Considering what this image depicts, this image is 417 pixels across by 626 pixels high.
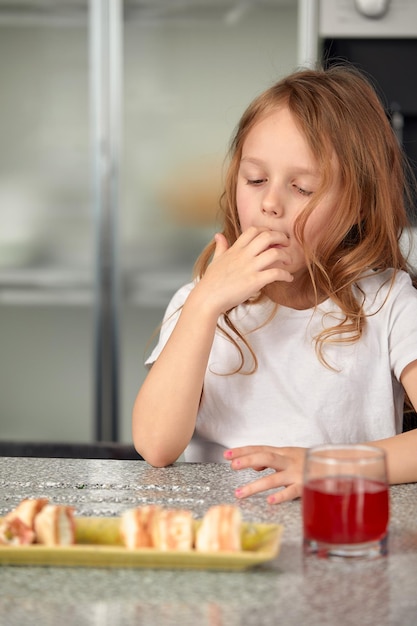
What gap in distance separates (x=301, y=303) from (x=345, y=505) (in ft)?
2.39

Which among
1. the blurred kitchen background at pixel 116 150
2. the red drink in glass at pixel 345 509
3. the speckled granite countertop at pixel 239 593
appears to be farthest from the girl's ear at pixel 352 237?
the blurred kitchen background at pixel 116 150

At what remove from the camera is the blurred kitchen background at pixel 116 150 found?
2971mm

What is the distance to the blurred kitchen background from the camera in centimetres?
297

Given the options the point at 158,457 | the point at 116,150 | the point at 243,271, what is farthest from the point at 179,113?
the point at 158,457

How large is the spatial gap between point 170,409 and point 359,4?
6.02 ft

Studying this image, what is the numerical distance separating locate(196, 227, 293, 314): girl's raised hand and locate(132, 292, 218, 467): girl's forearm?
24 millimetres

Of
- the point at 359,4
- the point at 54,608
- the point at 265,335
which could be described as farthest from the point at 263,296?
the point at 359,4

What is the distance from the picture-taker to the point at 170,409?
125 cm

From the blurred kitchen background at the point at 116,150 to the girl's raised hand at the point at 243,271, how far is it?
1.75 metres

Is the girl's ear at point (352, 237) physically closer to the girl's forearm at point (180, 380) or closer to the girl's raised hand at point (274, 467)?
the girl's forearm at point (180, 380)

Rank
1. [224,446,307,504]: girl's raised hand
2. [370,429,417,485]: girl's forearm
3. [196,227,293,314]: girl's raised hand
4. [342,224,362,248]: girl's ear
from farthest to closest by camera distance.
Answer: [342,224,362,248]: girl's ear
[196,227,293,314]: girl's raised hand
[370,429,417,485]: girl's forearm
[224,446,307,504]: girl's raised hand

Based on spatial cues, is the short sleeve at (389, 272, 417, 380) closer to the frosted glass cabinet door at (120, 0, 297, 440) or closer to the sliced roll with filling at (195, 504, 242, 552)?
the sliced roll with filling at (195, 504, 242, 552)

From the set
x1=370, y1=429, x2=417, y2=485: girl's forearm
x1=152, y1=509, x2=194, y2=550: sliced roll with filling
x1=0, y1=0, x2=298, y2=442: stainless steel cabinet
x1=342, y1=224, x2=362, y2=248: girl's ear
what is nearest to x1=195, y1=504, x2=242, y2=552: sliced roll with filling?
x1=152, y1=509, x2=194, y2=550: sliced roll with filling

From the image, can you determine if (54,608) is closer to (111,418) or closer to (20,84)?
(111,418)
